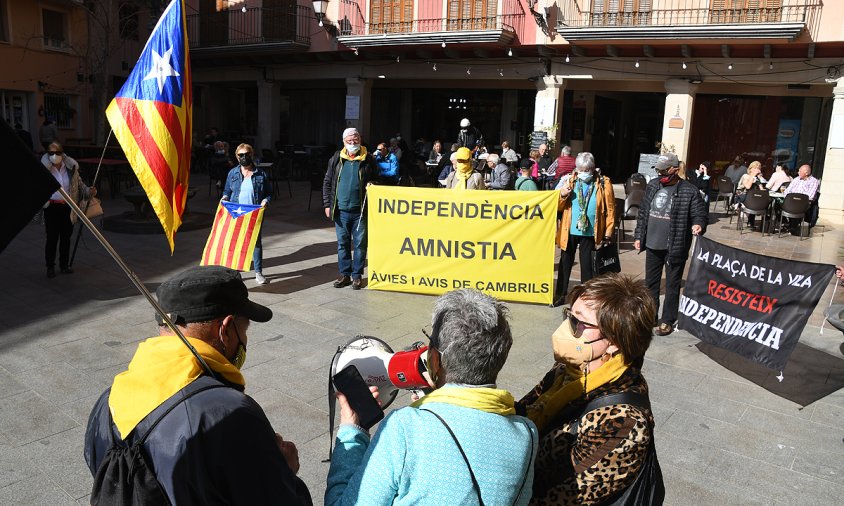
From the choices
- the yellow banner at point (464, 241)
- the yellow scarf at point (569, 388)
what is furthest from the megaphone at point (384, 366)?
the yellow banner at point (464, 241)

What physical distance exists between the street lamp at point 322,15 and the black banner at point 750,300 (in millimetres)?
16243

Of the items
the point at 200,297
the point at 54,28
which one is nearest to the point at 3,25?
the point at 54,28

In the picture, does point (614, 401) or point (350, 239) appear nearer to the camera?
point (614, 401)

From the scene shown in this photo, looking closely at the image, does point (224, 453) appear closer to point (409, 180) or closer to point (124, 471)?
point (124, 471)

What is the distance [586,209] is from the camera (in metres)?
7.27

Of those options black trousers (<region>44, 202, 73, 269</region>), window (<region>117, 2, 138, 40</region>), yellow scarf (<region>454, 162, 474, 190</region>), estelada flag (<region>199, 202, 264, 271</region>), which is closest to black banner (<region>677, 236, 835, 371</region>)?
yellow scarf (<region>454, 162, 474, 190</region>)

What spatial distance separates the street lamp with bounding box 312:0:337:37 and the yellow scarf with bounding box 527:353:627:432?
761 inches

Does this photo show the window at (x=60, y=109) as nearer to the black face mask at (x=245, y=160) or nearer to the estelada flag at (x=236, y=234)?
the black face mask at (x=245, y=160)

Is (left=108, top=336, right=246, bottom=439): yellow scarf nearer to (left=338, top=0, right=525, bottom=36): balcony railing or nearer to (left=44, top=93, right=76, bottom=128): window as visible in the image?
(left=338, top=0, right=525, bottom=36): balcony railing

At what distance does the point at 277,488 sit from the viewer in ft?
5.62

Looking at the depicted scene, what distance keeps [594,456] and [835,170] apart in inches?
660

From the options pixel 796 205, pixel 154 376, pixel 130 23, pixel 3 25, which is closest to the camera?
pixel 154 376

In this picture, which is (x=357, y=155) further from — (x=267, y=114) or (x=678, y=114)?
(x=267, y=114)

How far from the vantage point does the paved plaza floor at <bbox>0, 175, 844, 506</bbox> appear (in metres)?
3.89
